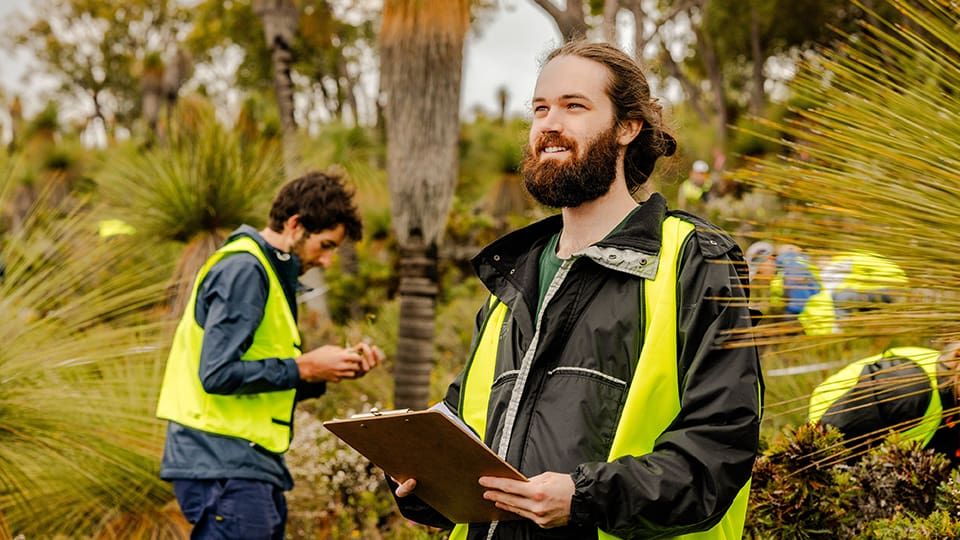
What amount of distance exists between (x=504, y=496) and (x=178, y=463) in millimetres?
2270

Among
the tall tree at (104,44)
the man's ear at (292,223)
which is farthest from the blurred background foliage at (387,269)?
the tall tree at (104,44)

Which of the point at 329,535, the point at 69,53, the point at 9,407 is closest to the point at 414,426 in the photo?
the point at 9,407

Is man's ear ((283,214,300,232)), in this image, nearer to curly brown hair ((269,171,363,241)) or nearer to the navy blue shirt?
curly brown hair ((269,171,363,241))

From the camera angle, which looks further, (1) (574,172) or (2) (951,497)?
(2) (951,497)

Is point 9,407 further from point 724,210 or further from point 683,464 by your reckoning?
point 724,210

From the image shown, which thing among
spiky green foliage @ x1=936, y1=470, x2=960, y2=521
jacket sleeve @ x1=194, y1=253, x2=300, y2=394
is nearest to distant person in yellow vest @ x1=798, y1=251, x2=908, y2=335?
spiky green foliage @ x1=936, y1=470, x2=960, y2=521

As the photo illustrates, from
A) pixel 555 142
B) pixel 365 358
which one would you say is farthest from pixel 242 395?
pixel 555 142

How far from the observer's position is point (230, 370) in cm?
411

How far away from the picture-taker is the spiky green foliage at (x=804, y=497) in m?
3.50

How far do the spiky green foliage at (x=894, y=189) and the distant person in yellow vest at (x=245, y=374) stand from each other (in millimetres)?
2312

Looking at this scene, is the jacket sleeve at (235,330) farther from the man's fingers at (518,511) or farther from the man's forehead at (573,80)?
the man's fingers at (518,511)

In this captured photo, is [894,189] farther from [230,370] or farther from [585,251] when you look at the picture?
[230,370]

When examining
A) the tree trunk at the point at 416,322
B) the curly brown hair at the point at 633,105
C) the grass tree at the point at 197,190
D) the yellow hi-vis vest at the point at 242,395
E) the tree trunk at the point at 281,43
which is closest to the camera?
the curly brown hair at the point at 633,105

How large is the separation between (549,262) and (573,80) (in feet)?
1.55
